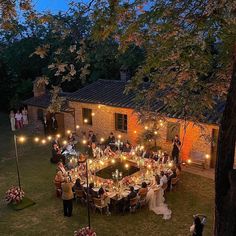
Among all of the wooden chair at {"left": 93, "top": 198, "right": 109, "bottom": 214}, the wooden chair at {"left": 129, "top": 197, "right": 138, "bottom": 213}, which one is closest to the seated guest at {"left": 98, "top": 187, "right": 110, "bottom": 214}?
the wooden chair at {"left": 93, "top": 198, "right": 109, "bottom": 214}

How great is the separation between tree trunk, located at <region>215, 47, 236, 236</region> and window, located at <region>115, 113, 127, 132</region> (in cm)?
1456

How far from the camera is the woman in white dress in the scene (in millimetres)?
13094

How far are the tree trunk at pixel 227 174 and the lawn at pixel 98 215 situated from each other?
17.0 ft

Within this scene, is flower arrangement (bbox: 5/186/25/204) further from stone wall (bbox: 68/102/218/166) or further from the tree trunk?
the tree trunk

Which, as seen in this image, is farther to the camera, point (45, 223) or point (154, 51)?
point (45, 223)

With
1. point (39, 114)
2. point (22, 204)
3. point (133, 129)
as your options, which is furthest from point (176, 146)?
point (39, 114)

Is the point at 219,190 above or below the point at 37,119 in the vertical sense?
above

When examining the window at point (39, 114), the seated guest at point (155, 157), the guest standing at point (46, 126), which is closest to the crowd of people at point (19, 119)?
the window at point (39, 114)

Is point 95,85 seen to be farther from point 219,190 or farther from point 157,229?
point 219,190

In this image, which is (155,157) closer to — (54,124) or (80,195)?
(80,195)

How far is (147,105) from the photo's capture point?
9961 mm

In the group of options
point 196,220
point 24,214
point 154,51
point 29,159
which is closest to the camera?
point 154,51

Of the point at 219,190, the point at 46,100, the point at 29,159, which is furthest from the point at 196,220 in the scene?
the point at 46,100

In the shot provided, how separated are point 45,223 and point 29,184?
159 inches
